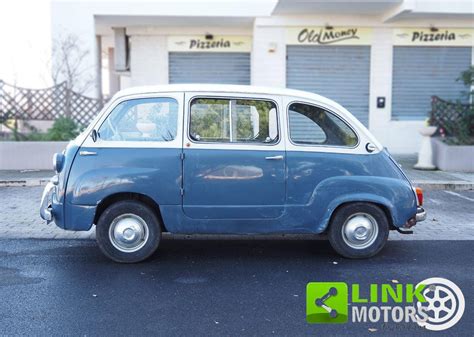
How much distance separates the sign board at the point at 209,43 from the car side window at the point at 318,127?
1052cm

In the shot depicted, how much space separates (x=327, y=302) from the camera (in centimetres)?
476

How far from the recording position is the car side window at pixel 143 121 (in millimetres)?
5828

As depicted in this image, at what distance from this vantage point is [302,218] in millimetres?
5922

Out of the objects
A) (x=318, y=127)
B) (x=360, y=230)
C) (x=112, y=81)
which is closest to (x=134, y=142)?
(x=318, y=127)

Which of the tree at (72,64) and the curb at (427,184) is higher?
the tree at (72,64)

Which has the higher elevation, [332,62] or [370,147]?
[332,62]

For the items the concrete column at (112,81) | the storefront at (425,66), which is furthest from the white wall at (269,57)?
the concrete column at (112,81)

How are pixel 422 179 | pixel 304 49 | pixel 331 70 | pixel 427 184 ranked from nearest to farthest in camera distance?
pixel 427 184 < pixel 422 179 < pixel 304 49 < pixel 331 70

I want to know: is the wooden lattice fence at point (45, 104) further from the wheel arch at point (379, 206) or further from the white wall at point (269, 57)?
the wheel arch at point (379, 206)

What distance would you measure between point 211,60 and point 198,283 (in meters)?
11.8

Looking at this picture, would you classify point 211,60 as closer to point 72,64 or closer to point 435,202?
point 72,64

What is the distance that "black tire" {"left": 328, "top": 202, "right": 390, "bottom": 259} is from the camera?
5996 mm

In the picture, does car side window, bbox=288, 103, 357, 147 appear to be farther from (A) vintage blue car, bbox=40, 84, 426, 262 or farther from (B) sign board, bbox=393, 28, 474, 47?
(B) sign board, bbox=393, 28, 474, 47

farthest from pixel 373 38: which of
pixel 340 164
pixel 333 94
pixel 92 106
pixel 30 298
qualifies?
pixel 30 298
